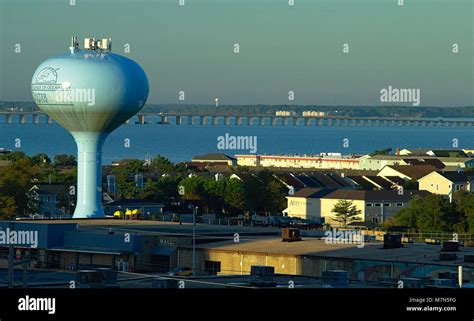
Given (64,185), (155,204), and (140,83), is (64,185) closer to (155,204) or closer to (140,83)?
(155,204)

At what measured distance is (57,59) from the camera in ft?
188

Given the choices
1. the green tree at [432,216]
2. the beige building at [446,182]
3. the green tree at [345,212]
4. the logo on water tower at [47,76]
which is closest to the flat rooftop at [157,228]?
the logo on water tower at [47,76]

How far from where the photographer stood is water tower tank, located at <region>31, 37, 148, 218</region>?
56.6 m

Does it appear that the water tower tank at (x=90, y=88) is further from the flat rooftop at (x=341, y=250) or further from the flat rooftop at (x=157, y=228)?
the flat rooftop at (x=341, y=250)

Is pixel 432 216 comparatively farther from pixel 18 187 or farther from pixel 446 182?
pixel 446 182

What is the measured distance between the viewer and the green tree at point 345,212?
7462 cm

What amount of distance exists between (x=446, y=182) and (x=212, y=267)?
1900 inches

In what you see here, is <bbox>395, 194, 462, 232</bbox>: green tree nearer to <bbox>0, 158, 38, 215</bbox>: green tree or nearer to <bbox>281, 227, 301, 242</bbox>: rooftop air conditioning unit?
<bbox>281, 227, 301, 242</bbox>: rooftop air conditioning unit

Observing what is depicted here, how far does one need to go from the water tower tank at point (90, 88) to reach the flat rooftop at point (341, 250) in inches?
542

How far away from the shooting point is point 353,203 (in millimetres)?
Answer: 76750

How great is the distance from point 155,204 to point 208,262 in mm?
30553

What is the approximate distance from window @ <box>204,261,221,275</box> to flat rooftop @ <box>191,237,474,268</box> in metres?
0.43

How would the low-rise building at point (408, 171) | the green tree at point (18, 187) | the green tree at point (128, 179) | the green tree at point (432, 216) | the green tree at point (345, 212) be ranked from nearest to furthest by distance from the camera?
the green tree at point (432, 216)
the green tree at point (18, 187)
the green tree at point (345, 212)
the green tree at point (128, 179)
the low-rise building at point (408, 171)

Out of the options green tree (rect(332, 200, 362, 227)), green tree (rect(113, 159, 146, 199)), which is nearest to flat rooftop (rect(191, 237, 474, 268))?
green tree (rect(332, 200, 362, 227))
